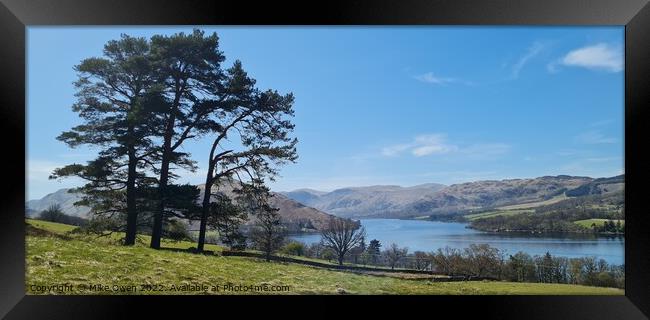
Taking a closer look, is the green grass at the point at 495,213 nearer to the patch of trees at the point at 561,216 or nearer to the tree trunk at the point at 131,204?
the patch of trees at the point at 561,216

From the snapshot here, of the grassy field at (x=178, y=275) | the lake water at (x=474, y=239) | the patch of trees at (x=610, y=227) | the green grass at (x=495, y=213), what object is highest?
the green grass at (x=495, y=213)

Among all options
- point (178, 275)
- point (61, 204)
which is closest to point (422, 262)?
point (178, 275)

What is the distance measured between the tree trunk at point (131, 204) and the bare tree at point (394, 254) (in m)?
2.92

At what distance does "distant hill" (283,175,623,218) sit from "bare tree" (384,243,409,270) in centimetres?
38

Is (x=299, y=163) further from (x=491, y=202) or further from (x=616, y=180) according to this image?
(x=616, y=180)

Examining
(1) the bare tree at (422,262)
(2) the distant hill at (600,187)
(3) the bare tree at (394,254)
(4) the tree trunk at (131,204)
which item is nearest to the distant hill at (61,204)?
(4) the tree trunk at (131,204)

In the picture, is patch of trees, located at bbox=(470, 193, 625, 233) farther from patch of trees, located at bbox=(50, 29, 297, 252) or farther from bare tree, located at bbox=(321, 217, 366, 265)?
patch of trees, located at bbox=(50, 29, 297, 252)

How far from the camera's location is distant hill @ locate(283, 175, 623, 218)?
4.86 m

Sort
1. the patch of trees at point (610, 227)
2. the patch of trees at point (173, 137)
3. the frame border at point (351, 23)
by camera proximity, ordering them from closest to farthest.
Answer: the frame border at point (351, 23), the patch of trees at point (610, 227), the patch of trees at point (173, 137)

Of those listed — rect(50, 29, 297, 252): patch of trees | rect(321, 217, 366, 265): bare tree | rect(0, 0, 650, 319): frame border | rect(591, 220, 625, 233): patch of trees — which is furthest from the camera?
rect(321, 217, 366, 265): bare tree

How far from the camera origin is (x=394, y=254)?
493cm

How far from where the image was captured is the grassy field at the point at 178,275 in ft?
15.2

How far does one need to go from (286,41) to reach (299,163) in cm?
144

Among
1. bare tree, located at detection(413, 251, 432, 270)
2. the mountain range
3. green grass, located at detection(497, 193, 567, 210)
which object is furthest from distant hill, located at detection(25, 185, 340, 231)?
green grass, located at detection(497, 193, 567, 210)
